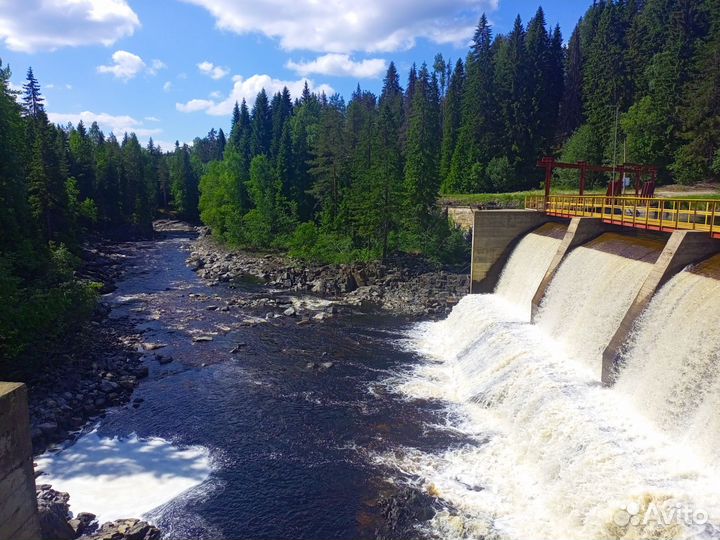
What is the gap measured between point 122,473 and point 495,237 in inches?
1087

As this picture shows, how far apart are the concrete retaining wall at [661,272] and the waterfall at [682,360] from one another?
28 centimetres

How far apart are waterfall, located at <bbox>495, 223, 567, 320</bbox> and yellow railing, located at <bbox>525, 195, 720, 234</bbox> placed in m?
1.87

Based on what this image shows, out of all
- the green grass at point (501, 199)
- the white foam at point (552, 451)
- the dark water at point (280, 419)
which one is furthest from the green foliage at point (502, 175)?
the white foam at point (552, 451)

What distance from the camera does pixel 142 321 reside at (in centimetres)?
3388

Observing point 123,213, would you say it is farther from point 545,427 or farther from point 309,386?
point 545,427

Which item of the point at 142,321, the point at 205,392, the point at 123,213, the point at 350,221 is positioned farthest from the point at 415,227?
the point at 123,213

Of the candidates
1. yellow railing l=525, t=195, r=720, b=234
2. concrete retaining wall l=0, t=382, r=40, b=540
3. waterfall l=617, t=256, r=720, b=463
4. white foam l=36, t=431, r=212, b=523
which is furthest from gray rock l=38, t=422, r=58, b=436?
yellow railing l=525, t=195, r=720, b=234

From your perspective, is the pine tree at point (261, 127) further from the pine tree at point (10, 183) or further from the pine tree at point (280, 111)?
the pine tree at point (10, 183)

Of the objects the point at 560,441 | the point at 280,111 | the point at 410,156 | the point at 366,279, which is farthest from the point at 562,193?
the point at 280,111

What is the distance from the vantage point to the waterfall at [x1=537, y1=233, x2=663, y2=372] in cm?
1972

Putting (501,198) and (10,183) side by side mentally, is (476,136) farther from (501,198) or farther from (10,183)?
(10,183)

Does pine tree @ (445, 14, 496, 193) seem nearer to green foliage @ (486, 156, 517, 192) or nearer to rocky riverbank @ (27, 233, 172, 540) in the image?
green foliage @ (486, 156, 517, 192)

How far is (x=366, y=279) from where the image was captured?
43.9 metres

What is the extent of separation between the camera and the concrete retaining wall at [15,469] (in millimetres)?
9594
